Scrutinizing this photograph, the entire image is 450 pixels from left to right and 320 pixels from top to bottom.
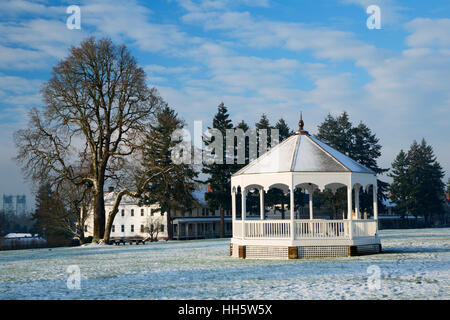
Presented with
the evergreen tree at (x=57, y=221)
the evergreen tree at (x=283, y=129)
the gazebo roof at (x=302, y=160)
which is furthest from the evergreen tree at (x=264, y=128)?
the gazebo roof at (x=302, y=160)

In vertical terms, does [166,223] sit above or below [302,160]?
below

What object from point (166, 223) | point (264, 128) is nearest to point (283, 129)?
point (264, 128)

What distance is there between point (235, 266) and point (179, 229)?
72.3m

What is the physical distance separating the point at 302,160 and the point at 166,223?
68806 millimetres

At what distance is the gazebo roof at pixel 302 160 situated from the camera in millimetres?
25069

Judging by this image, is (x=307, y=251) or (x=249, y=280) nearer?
(x=249, y=280)

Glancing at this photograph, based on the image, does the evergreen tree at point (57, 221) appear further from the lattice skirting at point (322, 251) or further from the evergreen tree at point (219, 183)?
the lattice skirting at point (322, 251)

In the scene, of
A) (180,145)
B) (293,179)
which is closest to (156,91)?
(180,145)

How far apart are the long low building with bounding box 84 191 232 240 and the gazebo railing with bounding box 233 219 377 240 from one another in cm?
5900

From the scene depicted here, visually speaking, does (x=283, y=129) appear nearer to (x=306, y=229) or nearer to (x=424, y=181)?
(x=424, y=181)

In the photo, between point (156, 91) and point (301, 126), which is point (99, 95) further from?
point (301, 126)

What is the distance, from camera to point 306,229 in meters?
25.3

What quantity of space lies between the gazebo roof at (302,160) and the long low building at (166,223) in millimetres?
58561

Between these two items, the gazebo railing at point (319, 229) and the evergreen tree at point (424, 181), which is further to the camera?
the evergreen tree at point (424, 181)
